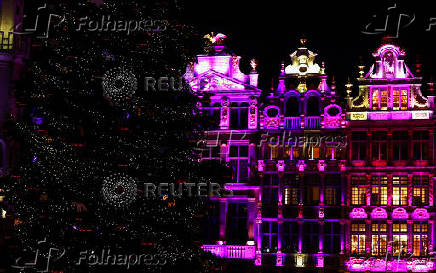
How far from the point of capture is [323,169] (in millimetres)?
27281

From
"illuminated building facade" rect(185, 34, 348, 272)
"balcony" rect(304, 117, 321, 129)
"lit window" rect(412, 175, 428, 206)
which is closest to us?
"lit window" rect(412, 175, 428, 206)

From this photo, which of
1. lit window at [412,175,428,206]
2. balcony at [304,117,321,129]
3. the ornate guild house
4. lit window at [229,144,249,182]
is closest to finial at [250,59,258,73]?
the ornate guild house

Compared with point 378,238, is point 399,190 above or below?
above

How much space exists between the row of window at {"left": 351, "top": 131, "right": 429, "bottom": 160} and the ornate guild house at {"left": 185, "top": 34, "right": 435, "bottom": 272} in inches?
1.6

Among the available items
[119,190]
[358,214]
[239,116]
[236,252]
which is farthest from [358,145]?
[119,190]

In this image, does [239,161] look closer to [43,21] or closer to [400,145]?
[400,145]

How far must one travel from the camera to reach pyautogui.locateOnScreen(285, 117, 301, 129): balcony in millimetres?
27858

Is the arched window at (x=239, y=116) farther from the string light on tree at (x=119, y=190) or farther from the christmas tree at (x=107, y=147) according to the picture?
the string light on tree at (x=119, y=190)

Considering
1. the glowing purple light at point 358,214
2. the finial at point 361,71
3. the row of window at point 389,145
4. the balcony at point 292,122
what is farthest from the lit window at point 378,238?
the finial at point 361,71

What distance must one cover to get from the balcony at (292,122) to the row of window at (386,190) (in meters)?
3.17

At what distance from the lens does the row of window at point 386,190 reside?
1044 inches

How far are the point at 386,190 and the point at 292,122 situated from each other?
4792 millimetres

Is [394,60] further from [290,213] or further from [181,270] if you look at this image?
[181,270]

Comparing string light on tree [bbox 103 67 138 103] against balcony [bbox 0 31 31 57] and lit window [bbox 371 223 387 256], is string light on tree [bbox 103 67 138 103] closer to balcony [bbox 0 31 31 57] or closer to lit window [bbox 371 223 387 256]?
balcony [bbox 0 31 31 57]
